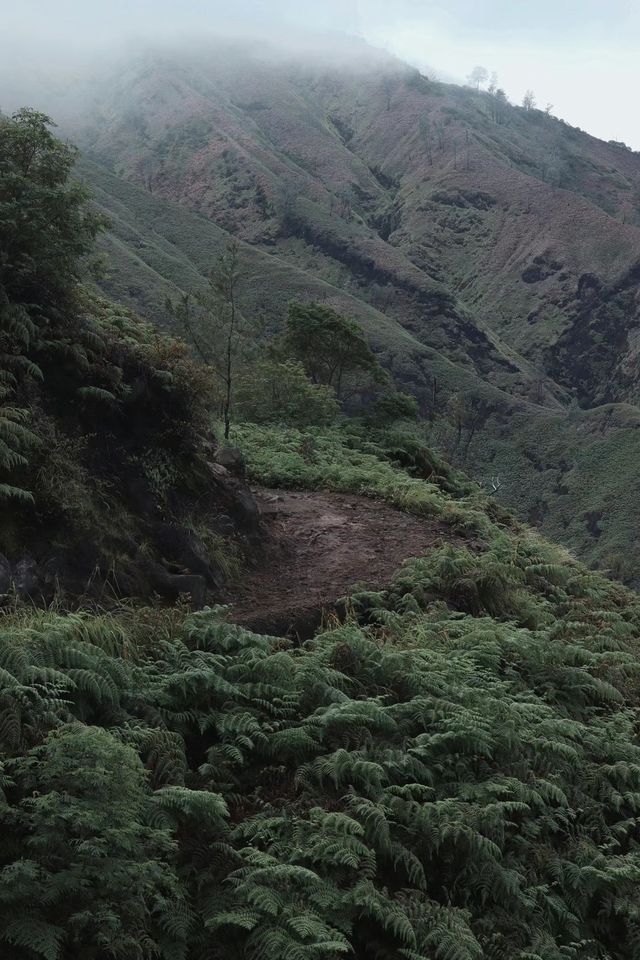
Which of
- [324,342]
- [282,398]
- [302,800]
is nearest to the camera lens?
[302,800]

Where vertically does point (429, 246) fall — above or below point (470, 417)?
above

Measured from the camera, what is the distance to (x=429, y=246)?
151m

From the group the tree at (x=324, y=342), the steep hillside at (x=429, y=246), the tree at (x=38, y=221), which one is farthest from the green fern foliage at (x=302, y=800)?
the steep hillside at (x=429, y=246)

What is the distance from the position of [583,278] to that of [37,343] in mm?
139626

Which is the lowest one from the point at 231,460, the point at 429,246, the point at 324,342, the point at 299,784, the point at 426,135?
the point at 231,460

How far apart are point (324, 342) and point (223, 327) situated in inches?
432

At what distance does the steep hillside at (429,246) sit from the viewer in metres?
94.7

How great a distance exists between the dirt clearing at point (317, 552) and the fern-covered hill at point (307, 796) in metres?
1.97

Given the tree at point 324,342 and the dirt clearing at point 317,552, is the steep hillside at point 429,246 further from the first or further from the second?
the dirt clearing at point 317,552

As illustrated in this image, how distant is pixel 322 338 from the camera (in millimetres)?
32062

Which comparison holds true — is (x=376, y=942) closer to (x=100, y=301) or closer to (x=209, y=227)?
(x=100, y=301)

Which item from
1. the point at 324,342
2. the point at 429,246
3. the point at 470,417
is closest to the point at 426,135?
the point at 429,246

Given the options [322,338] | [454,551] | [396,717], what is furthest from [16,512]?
[322,338]

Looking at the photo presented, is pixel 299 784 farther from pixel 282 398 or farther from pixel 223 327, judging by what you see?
pixel 282 398
